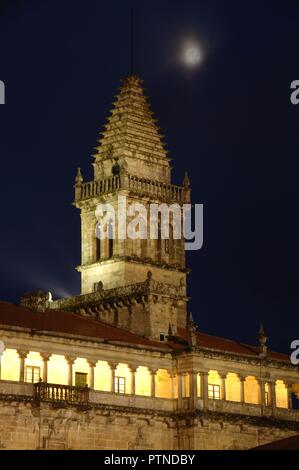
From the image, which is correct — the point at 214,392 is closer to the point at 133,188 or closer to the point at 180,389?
the point at 180,389

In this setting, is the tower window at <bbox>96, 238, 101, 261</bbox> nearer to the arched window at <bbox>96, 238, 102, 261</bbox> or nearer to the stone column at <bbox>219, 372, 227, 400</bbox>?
the arched window at <bbox>96, 238, 102, 261</bbox>

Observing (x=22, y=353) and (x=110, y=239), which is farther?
(x=110, y=239)

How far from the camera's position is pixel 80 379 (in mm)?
83250

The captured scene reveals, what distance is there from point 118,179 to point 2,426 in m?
24.7

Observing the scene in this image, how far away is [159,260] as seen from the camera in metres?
97.1

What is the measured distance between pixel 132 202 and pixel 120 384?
1589cm

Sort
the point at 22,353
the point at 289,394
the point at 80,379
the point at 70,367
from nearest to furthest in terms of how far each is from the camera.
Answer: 1. the point at 22,353
2. the point at 70,367
3. the point at 80,379
4. the point at 289,394

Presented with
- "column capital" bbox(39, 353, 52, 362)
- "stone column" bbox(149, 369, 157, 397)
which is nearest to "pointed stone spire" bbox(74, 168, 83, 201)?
"stone column" bbox(149, 369, 157, 397)

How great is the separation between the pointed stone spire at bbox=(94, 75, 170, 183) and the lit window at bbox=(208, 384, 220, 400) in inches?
683

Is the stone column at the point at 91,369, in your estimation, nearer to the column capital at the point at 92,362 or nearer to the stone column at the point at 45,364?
the column capital at the point at 92,362

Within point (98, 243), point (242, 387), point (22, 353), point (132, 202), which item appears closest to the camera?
point (22, 353)

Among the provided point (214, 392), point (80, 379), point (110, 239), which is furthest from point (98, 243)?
point (80, 379)

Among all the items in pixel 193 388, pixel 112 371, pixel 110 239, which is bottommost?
pixel 193 388
